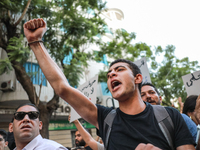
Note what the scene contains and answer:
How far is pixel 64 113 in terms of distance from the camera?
13.0 meters

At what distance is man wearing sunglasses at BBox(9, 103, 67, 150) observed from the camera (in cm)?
224

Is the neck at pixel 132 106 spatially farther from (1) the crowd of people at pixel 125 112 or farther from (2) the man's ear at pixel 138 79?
(2) the man's ear at pixel 138 79

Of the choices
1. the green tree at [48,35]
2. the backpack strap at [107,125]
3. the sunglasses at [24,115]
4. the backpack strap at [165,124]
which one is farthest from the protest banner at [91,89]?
the green tree at [48,35]

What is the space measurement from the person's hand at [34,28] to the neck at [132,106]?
0.88 m

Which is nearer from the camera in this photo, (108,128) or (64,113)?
(108,128)

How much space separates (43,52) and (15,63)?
23.2 feet

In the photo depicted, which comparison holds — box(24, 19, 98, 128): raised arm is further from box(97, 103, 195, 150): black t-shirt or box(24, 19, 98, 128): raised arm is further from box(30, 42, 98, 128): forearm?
box(97, 103, 195, 150): black t-shirt

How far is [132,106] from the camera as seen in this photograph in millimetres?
1585

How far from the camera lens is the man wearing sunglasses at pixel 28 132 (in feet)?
7.34

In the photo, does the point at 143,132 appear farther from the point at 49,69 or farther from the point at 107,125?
the point at 49,69

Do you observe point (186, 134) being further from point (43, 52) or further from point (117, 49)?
point (117, 49)

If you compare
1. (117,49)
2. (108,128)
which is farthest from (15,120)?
(117,49)

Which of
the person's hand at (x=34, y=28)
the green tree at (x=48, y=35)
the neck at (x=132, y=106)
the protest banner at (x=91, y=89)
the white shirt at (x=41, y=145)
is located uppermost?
the green tree at (x=48, y=35)

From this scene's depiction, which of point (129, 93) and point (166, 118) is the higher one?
point (129, 93)
